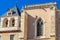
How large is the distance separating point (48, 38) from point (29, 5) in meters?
6.55

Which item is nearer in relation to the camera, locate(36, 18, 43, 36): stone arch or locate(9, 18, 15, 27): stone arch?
locate(36, 18, 43, 36): stone arch

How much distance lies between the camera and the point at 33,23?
36875 mm

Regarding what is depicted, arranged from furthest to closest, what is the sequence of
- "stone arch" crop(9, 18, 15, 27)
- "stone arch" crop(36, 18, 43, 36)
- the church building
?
"stone arch" crop(9, 18, 15, 27)
"stone arch" crop(36, 18, 43, 36)
the church building

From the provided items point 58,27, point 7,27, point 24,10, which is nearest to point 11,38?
point 7,27

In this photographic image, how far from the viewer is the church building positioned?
3531cm

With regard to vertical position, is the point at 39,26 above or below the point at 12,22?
below

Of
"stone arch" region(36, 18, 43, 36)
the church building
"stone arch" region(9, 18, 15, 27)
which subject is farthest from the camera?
"stone arch" region(9, 18, 15, 27)

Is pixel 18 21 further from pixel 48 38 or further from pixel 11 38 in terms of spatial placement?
pixel 48 38

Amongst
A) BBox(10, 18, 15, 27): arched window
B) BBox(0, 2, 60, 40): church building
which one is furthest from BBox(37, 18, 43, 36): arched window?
BBox(10, 18, 15, 27): arched window

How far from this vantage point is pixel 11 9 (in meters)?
39.9

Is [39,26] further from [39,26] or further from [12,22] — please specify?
[12,22]

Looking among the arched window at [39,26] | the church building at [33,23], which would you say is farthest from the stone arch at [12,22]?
the arched window at [39,26]

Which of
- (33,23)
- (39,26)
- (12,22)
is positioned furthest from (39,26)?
(12,22)

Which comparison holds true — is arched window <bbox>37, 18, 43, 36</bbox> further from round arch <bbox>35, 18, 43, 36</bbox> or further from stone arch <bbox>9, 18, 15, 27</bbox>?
stone arch <bbox>9, 18, 15, 27</bbox>
